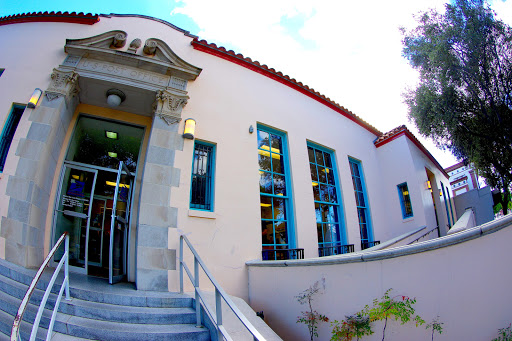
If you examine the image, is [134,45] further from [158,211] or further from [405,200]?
[405,200]

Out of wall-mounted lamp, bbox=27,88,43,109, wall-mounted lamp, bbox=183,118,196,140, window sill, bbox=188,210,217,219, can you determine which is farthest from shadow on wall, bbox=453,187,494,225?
wall-mounted lamp, bbox=27,88,43,109

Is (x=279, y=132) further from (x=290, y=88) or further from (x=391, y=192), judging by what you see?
(x=391, y=192)

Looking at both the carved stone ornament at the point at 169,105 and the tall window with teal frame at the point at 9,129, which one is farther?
the carved stone ornament at the point at 169,105

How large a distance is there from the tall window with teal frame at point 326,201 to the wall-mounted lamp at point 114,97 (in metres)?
4.84

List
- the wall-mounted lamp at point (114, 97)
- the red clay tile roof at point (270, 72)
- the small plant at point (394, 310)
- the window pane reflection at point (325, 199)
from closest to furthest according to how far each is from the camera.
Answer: the small plant at point (394, 310), the wall-mounted lamp at point (114, 97), the red clay tile roof at point (270, 72), the window pane reflection at point (325, 199)

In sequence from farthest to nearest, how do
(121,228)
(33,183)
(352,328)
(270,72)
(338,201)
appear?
(338,201) → (270,72) → (121,228) → (33,183) → (352,328)

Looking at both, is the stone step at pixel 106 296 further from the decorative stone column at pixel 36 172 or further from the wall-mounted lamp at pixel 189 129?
the wall-mounted lamp at pixel 189 129

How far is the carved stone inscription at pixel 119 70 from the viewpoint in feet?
16.4

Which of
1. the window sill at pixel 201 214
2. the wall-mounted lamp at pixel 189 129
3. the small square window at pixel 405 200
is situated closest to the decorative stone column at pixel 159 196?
the wall-mounted lamp at pixel 189 129

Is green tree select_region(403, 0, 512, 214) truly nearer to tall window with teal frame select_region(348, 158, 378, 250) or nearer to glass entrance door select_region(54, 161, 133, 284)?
tall window with teal frame select_region(348, 158, 378, 250)

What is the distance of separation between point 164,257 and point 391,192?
7683 millimetres

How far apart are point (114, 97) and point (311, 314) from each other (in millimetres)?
5285

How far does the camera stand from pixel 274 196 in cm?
592

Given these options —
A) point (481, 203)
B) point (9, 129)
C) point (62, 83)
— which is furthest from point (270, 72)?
point (481, 203)
